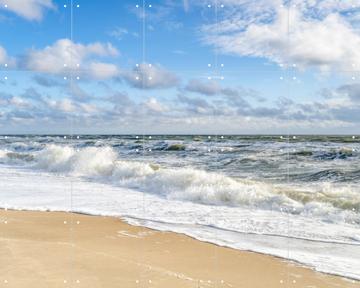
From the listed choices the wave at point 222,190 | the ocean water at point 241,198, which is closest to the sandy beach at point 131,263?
the ocean water at point 241,198

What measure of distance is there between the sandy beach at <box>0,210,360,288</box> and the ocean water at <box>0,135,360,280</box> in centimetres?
39

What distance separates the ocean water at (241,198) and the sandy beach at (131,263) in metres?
0.39

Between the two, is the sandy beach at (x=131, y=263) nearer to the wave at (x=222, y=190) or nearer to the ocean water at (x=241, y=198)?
the ocean water at (x=241, y=198)

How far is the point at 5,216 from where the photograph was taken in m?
7.31

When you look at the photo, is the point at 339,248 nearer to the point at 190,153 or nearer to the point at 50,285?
the point at 50,285

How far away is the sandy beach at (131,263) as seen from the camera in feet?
12.9

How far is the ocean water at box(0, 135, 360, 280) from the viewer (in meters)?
5.73

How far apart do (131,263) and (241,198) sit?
4.64 m

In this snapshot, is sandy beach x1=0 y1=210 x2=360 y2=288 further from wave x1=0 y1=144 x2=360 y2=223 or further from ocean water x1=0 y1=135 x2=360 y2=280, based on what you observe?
wave x1=0 y1=144 x2=360 y2=223

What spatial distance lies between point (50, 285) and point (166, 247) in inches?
74.1

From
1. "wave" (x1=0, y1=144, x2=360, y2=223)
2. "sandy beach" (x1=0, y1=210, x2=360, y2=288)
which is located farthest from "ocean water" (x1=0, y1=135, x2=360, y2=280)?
"sandy beach" (x1=0, y1=210, x2=360, y2=288)

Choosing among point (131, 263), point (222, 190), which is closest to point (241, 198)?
point (222, 190)

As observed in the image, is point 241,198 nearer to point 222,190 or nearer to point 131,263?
point 222,190

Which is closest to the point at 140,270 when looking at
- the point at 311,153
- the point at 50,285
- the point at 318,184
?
the point at 50,285
